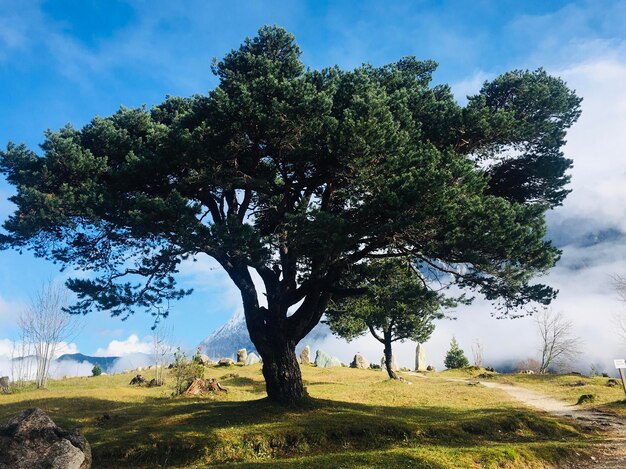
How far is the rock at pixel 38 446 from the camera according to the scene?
→ 8.23 metres

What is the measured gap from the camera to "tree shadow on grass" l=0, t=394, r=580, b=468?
11.7 metres

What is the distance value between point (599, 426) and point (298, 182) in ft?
47.9

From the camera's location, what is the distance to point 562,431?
49.1 ft

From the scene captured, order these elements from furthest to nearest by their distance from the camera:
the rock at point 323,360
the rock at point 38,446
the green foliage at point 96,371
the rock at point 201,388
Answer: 1. the rock at point 323,360
2. the green foliage at point 96,371
3. the rock at point 201,388
4. the rock at point 38,446

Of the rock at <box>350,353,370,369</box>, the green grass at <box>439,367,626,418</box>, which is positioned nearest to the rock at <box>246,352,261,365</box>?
the rock at <box>350,353,370,369</box>

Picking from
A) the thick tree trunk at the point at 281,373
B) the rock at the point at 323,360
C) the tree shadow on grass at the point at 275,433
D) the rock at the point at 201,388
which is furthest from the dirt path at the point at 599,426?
the rock at the point at 323,360

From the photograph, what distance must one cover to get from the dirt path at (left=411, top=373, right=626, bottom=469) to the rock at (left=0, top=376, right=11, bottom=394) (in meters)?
35.8

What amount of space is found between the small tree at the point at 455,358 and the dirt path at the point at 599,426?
1677 inches

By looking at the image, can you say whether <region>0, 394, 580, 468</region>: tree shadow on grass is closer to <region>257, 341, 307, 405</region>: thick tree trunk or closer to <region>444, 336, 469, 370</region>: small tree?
<region>257, 341, 307, 405</region>: thick tree trunk

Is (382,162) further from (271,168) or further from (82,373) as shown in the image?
(82,373)

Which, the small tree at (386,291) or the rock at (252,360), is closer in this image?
the small tree at (386,291)

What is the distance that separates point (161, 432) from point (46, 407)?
1175 centimetres

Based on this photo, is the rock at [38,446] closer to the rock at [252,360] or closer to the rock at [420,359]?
the rock at [252,360]

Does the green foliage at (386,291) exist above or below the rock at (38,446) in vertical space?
above
